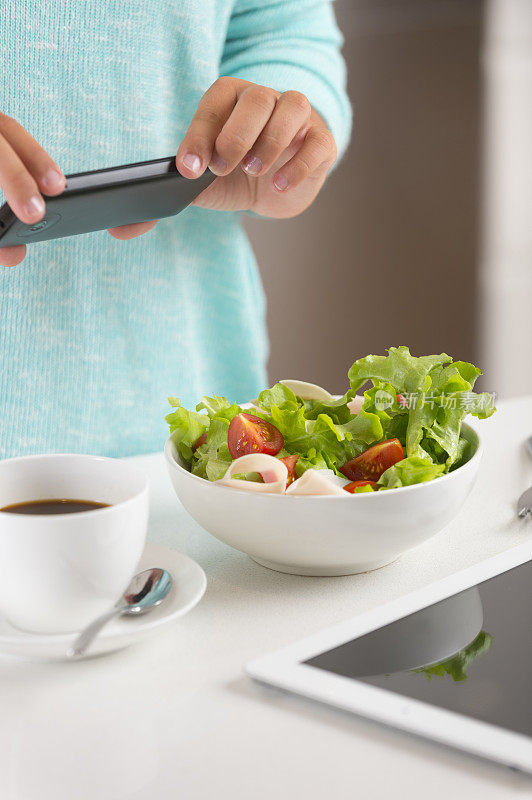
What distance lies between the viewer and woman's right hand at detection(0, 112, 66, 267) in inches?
29.7

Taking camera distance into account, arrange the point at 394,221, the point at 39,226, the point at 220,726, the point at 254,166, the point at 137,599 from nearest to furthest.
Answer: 1. the point at 220,726
2. the point at 137,599
3. the point at 39,226
4. the point at 254,166
5. the point at 394,221

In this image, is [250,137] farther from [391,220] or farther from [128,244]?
[391,220]

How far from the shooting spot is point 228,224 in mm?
1327

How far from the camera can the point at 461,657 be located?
0.56m

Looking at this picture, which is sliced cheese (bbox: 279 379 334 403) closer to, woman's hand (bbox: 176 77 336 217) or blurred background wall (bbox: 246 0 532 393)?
woman's hand (bbox: 176 77 336 217)

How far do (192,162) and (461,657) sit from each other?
55 cm

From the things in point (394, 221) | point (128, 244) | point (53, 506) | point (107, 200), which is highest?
point (107, 200)

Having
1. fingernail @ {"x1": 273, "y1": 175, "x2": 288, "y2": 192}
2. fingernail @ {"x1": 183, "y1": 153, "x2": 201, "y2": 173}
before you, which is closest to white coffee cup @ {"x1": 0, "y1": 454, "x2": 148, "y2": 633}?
fingernail @ {"x1": 183, "y1": 153, "x2": 201, "y2": 173}

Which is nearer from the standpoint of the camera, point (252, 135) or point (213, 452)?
point (213, 452)

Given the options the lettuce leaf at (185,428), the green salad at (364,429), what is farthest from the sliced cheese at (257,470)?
the lettuce leaf at (185,428)

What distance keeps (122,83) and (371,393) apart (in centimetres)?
62

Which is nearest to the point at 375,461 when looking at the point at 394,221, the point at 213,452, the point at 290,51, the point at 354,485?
the point at 354,485

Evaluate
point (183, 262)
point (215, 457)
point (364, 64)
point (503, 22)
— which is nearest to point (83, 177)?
point (215, 457)

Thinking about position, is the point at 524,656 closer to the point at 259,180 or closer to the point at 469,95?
the point at 259,180
